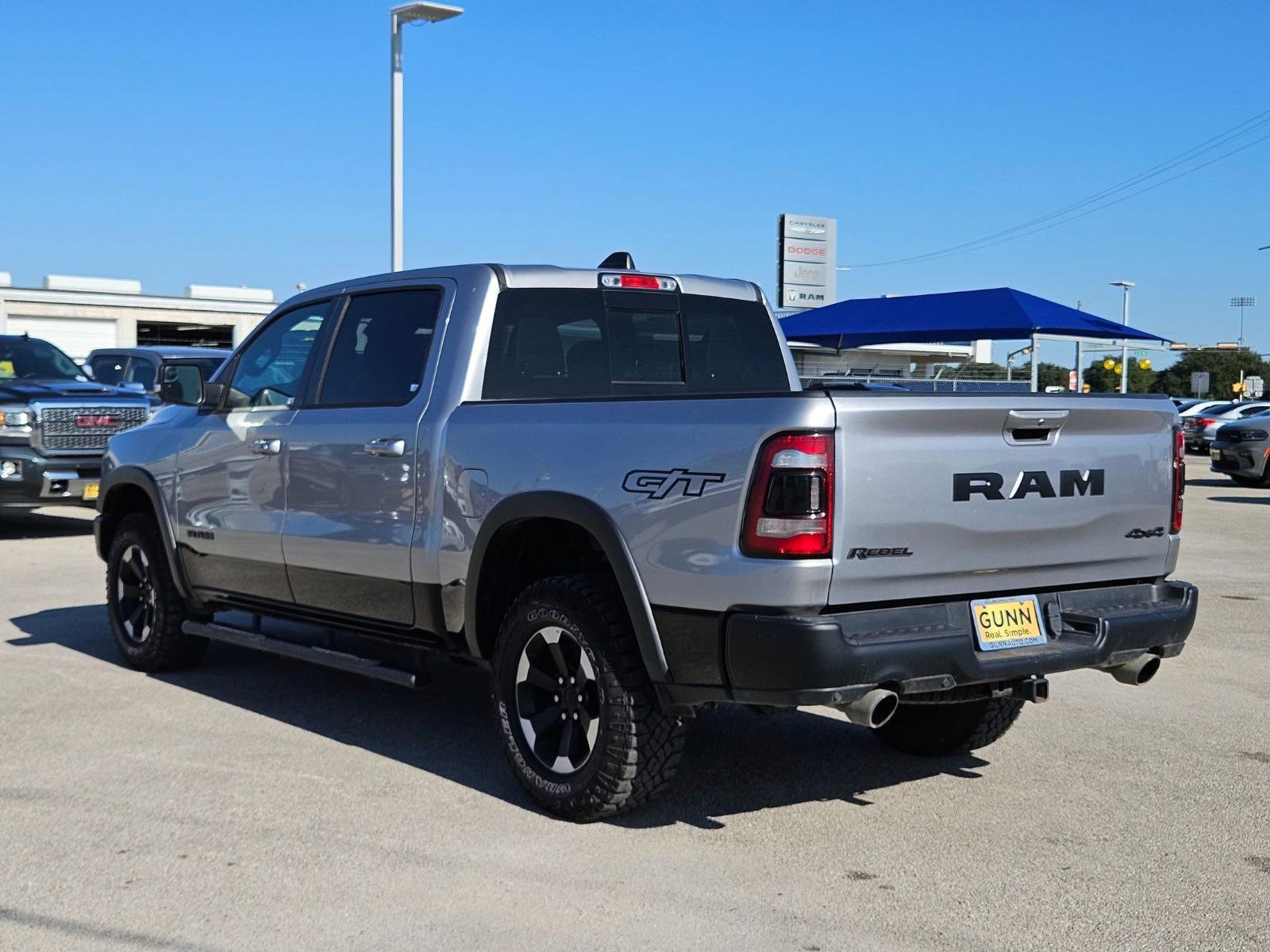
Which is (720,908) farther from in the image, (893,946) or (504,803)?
(504,803)

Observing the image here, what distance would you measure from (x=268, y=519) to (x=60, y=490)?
322 inches

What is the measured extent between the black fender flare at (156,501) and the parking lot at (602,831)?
0.52 meters

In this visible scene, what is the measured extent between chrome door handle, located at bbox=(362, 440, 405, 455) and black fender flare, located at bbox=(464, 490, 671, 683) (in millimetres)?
637

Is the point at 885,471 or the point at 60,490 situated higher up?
the point at 885,471

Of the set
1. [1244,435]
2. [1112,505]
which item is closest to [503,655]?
[1112,505]

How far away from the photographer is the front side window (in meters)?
6.73

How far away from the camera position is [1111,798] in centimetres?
548

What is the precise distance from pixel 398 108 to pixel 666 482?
50.5 feet

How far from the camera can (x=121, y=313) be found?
56.4m

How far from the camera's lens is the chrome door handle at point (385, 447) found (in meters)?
5.85

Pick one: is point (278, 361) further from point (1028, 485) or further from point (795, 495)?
point (1028, 485)

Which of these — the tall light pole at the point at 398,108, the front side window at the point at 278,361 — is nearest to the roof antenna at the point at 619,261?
the front side window at the point at 278,361

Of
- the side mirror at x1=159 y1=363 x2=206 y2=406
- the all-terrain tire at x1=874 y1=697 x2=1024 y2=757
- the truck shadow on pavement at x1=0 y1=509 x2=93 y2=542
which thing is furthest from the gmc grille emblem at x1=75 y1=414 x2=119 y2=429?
the all-terrain tire at x1=874 y1=697 x2=1024 y2=757

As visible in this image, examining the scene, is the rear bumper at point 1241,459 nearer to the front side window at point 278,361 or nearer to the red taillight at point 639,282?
the red taillight at point 639,282
